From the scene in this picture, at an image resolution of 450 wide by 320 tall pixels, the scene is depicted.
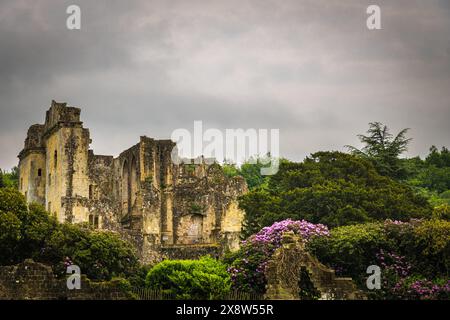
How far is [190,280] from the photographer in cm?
3872

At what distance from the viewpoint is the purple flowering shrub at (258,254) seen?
41688mm

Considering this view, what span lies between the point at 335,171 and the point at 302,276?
2174 centimetres

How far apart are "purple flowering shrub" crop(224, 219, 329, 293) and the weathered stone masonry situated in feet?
46.9

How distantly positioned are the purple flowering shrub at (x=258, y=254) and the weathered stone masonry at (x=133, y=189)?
1429 centimetres

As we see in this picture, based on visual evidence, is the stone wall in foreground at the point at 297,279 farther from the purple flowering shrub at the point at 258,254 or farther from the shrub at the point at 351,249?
the shrub at the point at 351,249

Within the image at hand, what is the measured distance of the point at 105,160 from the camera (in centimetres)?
6844

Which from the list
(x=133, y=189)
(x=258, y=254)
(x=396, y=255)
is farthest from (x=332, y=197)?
(x=133, y=189)

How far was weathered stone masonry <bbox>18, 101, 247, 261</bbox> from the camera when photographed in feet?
197

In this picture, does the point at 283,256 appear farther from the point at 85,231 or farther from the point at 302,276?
the point at 85,231

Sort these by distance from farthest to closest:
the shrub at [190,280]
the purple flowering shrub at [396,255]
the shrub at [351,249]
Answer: the shrub at [351,249]
the purple flowering shrub at [396,255]
the shrub at [190,280]

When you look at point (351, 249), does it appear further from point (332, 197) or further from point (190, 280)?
point (332, 197)

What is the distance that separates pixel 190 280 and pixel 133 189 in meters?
29.6

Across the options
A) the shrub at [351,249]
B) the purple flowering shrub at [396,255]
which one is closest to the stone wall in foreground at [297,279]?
the purple flowering shrub at [396,255]

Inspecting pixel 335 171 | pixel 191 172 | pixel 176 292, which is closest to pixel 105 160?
pixel 191 172
